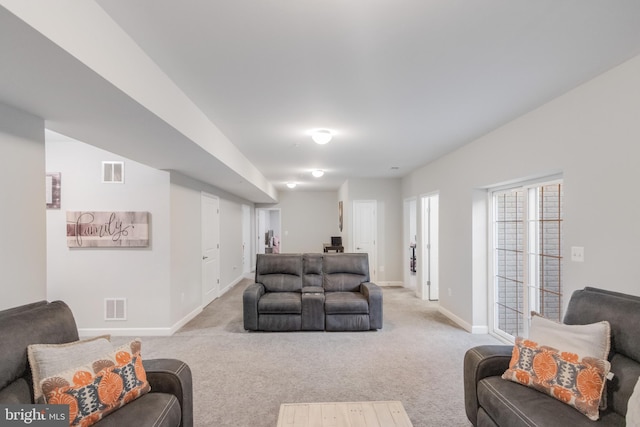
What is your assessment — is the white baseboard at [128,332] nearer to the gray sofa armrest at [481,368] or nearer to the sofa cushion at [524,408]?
the gray sofa armrest at [481,368]

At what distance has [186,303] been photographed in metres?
4.86

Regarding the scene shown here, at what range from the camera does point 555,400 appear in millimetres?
1742

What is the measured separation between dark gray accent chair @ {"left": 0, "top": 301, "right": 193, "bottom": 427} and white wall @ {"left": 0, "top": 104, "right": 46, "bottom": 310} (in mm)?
368

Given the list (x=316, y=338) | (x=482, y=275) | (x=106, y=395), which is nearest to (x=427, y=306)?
(x=482, y=275)

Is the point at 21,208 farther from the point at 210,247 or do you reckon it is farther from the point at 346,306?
the point at 210,247

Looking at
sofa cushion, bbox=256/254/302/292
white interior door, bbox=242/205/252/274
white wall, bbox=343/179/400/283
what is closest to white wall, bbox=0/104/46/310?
sofa cushion, bbox=256/254/302/292

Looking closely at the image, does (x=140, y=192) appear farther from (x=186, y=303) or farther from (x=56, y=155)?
(x=186, y=303)

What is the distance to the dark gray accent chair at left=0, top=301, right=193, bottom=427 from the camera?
1.52 m

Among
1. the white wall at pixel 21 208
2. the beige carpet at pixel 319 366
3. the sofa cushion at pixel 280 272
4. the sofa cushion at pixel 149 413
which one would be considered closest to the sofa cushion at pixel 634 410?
the beige carpet at pixel 319 366

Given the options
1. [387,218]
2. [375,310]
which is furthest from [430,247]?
[375,310]

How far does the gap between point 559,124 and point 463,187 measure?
1777 millimetres

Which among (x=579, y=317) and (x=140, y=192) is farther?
(x=140, y=192)

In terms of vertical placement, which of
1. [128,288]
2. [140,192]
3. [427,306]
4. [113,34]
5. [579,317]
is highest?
[113,34]

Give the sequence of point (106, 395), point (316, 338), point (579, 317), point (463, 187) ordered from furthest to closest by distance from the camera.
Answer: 1. point (463, 187)
2. point (316, 338)
3. point (579, 317)
4. point (106, 395)
